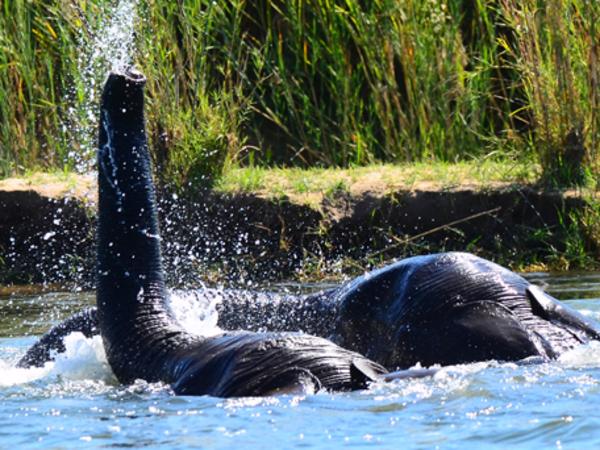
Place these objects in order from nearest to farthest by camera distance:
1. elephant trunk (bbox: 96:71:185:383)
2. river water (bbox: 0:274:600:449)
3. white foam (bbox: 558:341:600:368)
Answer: river water (bbox: 0:274:600:449)
elephant trunk (bbox: 96:71:185:383)
white foam (bbox: 558:341:600:368)

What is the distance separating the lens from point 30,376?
19.9 ft

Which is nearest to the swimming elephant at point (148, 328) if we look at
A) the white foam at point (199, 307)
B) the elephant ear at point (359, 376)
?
the elephant ear at point (359, 376)

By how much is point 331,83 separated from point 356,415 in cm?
788

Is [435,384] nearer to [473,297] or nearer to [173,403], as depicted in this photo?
[473,297]

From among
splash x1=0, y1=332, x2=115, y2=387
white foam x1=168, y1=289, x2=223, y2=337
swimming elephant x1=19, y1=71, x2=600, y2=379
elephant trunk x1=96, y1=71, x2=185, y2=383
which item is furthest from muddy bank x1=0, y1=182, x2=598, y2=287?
elephant trunk x1=96, y1=71, x2=185, y2=383

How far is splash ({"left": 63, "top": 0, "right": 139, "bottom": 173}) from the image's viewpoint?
35.9 feet

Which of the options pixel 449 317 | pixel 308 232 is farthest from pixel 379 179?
pixel 449 317

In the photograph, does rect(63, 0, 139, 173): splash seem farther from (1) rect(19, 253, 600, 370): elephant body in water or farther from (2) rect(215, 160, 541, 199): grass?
(1) rect(19, 253, 600, 370): elephant body in water

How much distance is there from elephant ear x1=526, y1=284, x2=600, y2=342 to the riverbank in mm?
4109

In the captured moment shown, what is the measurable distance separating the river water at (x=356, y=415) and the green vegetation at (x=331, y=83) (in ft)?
17.5

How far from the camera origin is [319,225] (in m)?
10.2

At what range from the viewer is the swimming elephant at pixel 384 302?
193 inches

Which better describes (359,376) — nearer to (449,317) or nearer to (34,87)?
(449,317)

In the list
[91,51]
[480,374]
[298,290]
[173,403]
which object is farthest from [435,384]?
[91,51]
